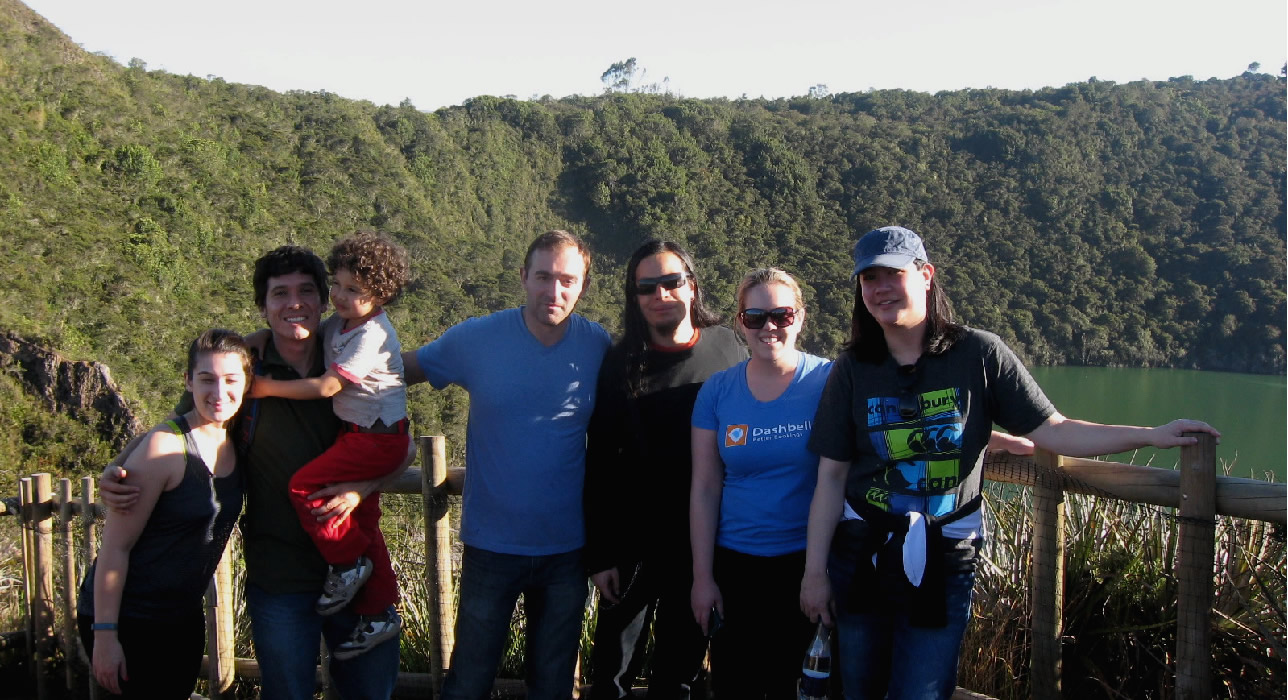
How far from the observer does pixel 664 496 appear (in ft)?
7.77

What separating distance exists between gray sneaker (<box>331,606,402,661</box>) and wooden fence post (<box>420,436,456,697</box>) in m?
0.43

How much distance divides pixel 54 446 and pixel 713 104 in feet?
137

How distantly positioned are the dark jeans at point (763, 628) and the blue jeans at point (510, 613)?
428mm

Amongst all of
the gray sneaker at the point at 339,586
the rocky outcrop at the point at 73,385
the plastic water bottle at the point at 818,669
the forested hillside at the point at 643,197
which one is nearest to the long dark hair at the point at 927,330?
the plastic water bottle at the point at 818,669

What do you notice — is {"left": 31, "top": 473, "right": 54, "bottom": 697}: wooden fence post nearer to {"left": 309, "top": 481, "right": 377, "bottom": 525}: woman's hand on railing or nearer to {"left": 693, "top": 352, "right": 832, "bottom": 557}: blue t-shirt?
{"left": 309, "top": 481, "right": 377, "bottom": 525}: woman's hand on railing

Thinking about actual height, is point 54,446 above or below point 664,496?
below

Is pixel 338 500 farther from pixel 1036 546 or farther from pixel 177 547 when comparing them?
pixel 1036 546

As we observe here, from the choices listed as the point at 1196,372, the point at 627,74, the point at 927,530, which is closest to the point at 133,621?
the point at 927,530

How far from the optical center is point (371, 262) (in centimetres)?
235

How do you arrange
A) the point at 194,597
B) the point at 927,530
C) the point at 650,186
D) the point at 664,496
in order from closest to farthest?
the point at 927,530 < the point at 194,597 < the point at 664,496 < the point at 650,186

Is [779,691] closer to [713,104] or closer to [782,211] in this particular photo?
[782,211]

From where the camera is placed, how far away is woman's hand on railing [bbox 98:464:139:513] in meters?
2.01

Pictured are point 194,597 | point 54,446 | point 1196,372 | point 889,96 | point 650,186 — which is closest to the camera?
point 194,597

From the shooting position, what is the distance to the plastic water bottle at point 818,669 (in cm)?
210
